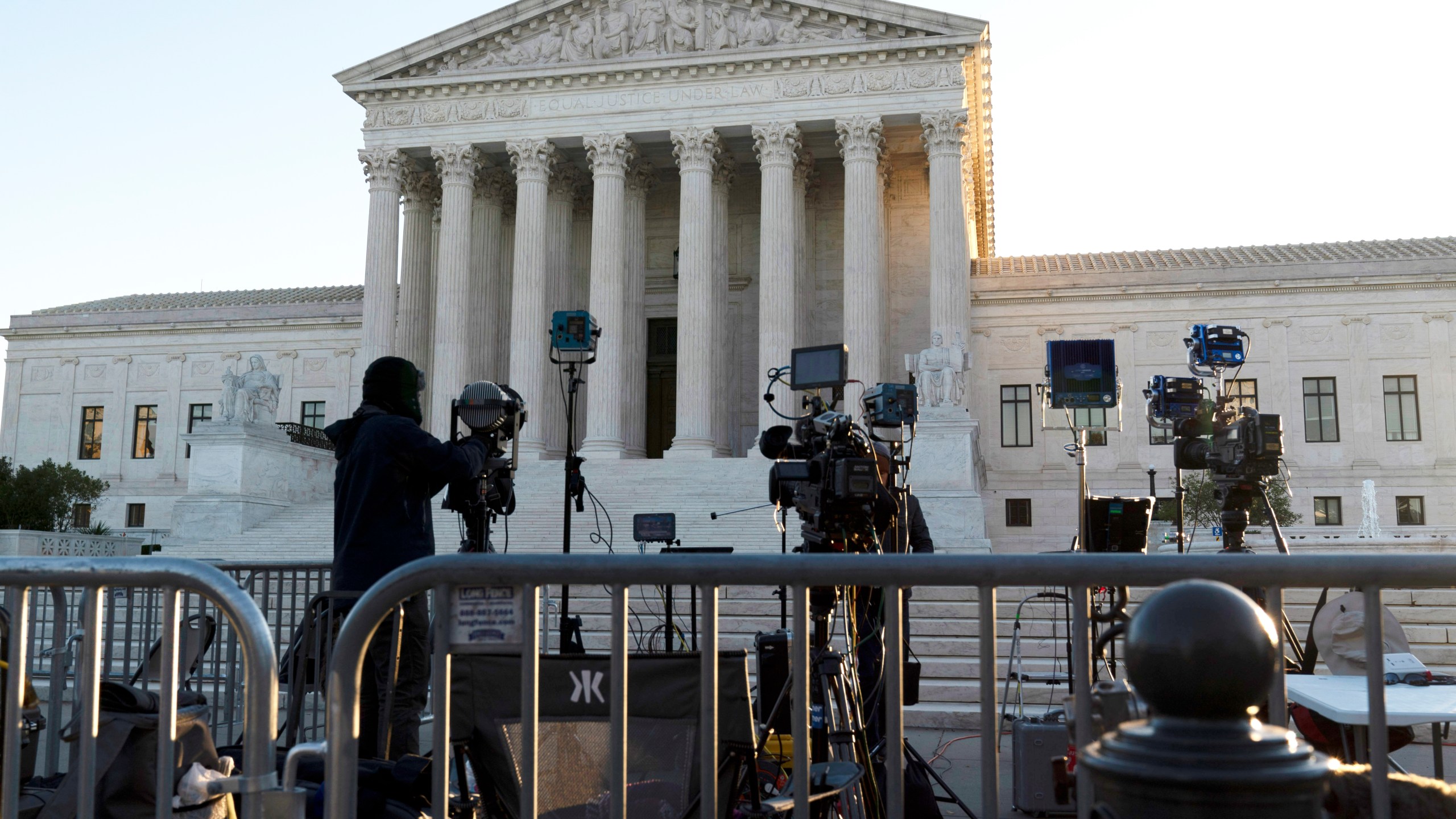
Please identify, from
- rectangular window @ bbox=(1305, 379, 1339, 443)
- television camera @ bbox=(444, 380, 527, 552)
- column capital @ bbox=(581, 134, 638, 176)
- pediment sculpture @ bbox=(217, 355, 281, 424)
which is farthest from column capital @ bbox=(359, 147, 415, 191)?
television camera @ bbox=(444, 380, 527, 552)

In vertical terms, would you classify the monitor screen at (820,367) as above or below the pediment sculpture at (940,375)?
below

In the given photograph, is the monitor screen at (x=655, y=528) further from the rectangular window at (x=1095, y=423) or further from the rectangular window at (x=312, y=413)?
the rectangular window at (x=312, y=413)

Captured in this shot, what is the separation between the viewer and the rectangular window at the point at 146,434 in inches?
1622

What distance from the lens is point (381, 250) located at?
3325cm

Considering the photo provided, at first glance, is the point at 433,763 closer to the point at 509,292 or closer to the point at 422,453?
the point at 422,453

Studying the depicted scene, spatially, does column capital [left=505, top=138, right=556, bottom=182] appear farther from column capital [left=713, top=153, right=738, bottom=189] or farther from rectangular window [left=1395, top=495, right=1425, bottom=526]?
rectangular window [left=1395, top=495, right=1425, bottom=526]

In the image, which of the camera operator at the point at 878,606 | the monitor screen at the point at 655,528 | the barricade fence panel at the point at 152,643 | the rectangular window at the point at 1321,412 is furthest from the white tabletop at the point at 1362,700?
the rectangular window at the point at 1321,412

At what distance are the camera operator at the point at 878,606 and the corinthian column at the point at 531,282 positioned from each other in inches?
993

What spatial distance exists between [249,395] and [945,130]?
729 inches

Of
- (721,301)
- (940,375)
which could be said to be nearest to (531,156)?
(721,301)

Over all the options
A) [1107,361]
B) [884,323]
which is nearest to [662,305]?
[884,323]

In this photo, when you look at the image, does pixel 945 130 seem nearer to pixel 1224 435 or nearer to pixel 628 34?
pixel 628 34

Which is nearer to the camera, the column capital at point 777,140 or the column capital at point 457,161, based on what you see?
the column capital at point 777,140

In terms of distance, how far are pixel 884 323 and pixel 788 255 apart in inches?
168
